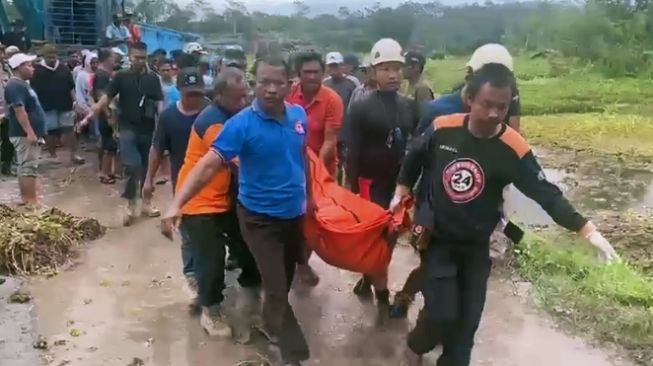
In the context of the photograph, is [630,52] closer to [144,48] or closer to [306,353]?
[144,48]

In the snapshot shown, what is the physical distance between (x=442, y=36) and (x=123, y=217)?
13.8ft

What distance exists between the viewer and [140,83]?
918 centimetres

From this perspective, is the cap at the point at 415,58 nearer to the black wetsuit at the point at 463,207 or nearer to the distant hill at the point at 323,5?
the distant hill at the point at 323,5

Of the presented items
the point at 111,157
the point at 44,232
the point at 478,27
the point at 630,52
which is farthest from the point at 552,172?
the point at 630,52

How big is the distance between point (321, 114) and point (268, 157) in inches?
66.6

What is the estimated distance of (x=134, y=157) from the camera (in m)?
9.03

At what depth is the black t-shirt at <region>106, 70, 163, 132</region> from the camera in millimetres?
9078

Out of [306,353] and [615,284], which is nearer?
[306,353]

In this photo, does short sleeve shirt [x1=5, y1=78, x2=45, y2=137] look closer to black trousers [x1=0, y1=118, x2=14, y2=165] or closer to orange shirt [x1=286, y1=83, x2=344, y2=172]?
black trousers [x1=0, y1=118, x2=14, y2=165]

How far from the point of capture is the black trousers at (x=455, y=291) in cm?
438

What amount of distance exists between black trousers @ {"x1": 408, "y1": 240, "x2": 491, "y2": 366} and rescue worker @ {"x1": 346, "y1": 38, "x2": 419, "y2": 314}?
55.3 inches

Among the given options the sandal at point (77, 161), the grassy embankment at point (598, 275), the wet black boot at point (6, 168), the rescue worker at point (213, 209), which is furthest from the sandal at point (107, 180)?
the rescue worker at point (213, 209)

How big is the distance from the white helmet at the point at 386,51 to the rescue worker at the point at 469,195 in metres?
1.29

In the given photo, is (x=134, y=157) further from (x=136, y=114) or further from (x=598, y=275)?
(x=598, y=275)
